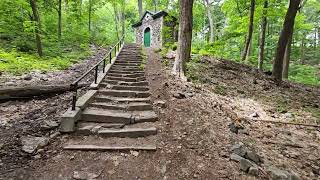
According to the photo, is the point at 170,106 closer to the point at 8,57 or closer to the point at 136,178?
the point at 136,178

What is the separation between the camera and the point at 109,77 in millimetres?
9125

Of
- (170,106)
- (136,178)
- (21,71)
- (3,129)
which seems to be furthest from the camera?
(21,71)

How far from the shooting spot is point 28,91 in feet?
22.9

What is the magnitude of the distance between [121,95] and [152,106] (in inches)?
53.6

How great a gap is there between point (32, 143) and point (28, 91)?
2.77 metres

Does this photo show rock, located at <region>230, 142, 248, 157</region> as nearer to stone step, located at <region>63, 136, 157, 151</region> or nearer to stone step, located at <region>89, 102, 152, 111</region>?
stone step, located at <region>63, 136, 157, 151</region>

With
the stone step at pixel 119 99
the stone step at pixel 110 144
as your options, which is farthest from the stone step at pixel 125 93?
the stone step at pixel 110 144

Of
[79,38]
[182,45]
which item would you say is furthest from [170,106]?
[79,38]

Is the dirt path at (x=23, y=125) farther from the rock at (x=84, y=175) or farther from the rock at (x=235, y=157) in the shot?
the rock at (x=235, y=157)

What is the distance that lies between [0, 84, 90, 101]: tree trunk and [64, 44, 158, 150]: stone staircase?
126cm

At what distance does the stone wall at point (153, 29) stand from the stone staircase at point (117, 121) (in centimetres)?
1656

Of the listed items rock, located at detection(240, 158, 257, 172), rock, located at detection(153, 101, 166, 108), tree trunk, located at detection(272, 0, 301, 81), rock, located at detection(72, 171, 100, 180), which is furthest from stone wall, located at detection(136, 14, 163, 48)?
rock, located at detection(72, 171, 100, 180)

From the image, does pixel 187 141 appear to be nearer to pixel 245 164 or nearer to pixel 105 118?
pixel 245 164

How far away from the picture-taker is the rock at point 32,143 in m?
4.52
